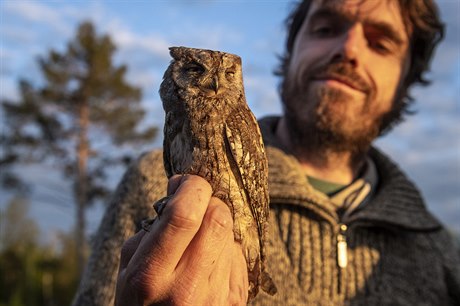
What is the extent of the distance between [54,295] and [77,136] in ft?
22.5

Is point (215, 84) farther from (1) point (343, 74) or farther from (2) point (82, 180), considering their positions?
(2) point (82, 180)

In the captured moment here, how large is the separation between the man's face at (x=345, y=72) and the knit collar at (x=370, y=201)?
0.28 m

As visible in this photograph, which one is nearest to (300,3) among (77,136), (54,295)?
(54,295)

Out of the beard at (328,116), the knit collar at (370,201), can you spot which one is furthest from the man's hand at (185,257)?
the beard at (328,116)

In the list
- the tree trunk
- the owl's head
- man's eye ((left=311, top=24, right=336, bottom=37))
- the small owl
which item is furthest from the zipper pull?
the tree trunk

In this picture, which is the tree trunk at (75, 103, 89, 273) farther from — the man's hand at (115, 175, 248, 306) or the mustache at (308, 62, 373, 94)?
the man's hand at (115, 175, 248, 306)

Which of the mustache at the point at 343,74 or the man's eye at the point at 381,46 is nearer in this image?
the mustache at the point at 343,74

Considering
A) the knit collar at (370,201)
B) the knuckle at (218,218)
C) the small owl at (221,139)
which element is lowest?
the knit collar at (370,201)

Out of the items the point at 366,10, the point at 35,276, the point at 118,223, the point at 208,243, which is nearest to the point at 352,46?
the point at 366,10

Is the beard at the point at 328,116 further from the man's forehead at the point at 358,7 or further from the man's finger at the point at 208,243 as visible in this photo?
the man's finger at the point at 208,243

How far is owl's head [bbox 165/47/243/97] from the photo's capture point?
1853mm

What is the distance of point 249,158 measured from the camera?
5.95 feet

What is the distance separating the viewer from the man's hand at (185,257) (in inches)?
54.5

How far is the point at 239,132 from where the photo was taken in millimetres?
1804
